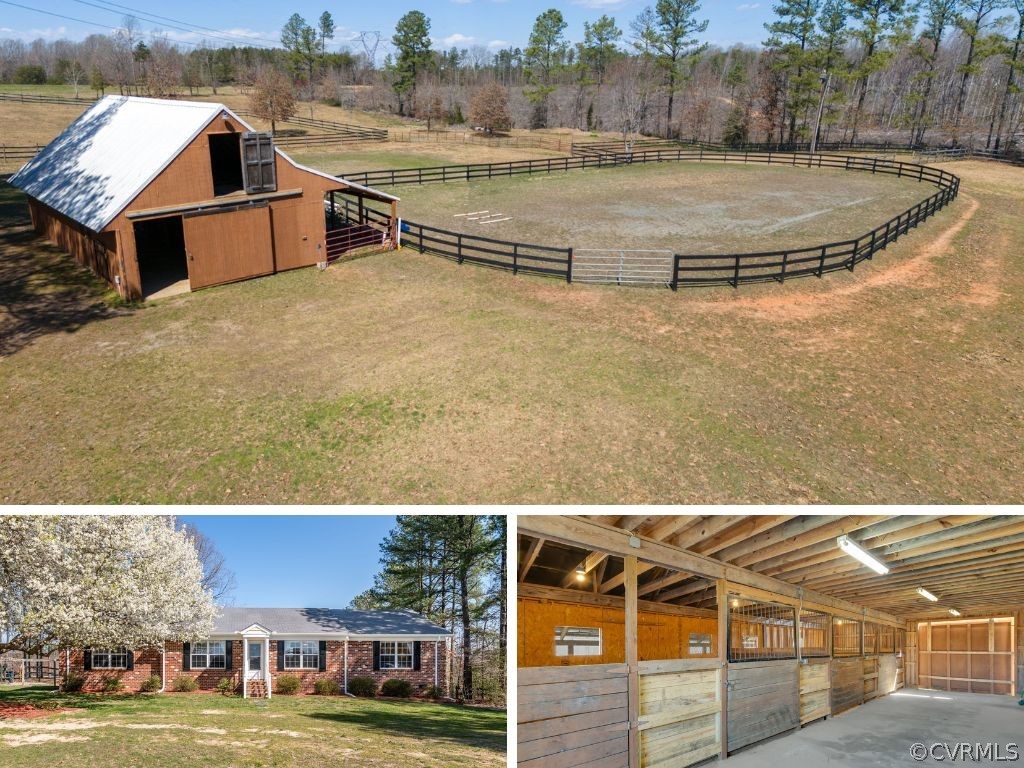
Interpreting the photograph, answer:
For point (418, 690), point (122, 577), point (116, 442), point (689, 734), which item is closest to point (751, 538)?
point (689, 734)

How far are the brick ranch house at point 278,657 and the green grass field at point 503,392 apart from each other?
34.0 feet

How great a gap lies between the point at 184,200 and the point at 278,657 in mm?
14041

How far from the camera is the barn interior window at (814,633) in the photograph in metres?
12.8

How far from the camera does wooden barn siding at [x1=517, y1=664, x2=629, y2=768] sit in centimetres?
668

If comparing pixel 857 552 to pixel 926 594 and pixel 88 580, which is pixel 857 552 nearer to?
pixel 926 594

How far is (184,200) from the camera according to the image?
1798cm

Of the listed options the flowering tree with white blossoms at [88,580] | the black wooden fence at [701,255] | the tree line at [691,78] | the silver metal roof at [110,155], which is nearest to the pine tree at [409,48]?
the tree line at [691,78]

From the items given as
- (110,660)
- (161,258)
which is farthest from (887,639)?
(161,258)

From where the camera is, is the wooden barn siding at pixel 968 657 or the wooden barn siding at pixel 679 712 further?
the wooden barn siding at pixel 968 657

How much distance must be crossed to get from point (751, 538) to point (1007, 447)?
23.2 feet

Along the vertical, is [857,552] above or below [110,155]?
below

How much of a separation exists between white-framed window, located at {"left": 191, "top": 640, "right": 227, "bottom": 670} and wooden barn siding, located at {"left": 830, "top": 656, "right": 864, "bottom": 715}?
1746 cm

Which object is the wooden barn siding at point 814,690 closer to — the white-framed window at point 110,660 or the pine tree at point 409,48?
the white-framed window at point 110,660

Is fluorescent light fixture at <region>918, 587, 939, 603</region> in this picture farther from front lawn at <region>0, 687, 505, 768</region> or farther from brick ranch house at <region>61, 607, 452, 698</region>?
brick ranch house at <region>61, 607, 452, 698</region>
